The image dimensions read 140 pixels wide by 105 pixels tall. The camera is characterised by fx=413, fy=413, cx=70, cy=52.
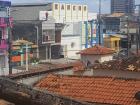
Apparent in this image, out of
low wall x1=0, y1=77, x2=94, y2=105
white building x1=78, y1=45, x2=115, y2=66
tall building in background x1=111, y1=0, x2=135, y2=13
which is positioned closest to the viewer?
low wall x1=0, y1=77, x2=94, y2=105

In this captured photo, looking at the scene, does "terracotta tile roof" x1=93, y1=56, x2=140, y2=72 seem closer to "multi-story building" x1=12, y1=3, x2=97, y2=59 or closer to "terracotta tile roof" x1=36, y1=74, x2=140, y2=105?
"terracotta tile roof" x1=36, y1=74, x2=140, y2=105

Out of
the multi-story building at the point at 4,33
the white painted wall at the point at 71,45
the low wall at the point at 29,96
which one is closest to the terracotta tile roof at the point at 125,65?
the low wall at the point at 29,96

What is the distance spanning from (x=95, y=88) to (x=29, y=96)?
7.84 metres

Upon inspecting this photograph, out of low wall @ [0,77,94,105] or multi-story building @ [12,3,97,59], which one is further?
multi-story building @ [12,3,97,59]

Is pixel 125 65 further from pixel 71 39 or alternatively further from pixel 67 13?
pixel 67 13

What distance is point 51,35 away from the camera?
2591 inches

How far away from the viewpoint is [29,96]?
8.16 m

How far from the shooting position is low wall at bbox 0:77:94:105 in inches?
320

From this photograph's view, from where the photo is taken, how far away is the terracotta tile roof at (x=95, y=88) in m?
14.6

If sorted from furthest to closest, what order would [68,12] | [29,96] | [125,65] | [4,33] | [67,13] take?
[68,12] → [67,13] → [4,33] → [125,65] → [29,96]

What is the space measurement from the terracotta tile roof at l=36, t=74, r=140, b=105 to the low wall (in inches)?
238

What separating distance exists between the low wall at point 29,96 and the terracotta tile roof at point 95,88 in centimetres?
605

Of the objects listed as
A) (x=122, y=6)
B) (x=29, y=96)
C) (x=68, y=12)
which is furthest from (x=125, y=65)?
(x=122, y=6)

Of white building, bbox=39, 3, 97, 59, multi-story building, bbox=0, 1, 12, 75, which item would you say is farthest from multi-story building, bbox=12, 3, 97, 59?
multi-story building, bbox=0, 1, 12, 75
